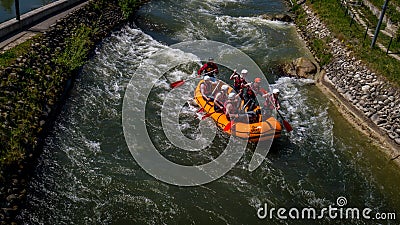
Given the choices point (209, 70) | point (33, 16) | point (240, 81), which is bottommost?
point (209, 70)

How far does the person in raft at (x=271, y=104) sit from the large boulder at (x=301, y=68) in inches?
197

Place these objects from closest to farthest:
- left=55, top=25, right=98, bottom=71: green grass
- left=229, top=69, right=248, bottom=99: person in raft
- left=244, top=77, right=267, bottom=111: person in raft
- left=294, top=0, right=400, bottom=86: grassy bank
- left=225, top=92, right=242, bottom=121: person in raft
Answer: left=225, top=92, right=242, bottom=121: person in raft < left=244, top=77, right=267, bottom=111: person in raft < left=229, top=69, right=248, bottom=99: person in raft < left=55, top=25, right=98, bottom=71: green grass < left=294, top=0, right=400, bottom=86: grassy bank

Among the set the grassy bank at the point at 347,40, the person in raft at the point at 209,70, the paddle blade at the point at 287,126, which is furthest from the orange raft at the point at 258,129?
the grassy bank at the point at 347,40

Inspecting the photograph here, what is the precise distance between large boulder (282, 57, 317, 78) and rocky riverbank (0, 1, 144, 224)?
31.9ft

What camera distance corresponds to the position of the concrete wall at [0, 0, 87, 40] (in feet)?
55.7

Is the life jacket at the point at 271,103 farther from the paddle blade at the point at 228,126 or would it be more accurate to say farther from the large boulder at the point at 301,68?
the large boulder at the point at 301,68

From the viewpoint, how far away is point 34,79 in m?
14.9

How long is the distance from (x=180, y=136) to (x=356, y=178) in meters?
6.21

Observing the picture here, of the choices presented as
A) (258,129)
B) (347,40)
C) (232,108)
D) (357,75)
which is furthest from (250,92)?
(347,40)

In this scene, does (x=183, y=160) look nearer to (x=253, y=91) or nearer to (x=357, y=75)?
(x=253, y=91)

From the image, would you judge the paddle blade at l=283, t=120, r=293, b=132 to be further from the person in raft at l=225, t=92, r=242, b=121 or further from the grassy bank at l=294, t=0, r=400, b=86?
the grassy bank at l=294, t=0, r=400, b=86

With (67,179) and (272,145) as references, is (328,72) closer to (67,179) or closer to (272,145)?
(272,145)

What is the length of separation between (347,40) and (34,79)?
14881mm

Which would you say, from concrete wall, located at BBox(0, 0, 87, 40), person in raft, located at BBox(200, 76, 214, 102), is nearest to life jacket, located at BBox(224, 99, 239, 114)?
person in raft, located at BBox(200, 76, 214, 102)
